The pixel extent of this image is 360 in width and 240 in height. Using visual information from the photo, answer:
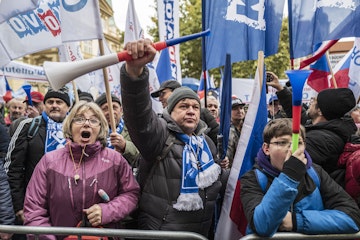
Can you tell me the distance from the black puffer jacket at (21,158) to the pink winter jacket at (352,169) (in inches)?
103

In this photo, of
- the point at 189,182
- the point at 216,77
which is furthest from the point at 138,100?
the point at 216,77

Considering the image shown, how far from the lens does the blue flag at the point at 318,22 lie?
4.07 metres

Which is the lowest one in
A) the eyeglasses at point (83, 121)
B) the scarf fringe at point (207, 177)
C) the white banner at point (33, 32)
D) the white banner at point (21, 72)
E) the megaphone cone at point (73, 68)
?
the white banner at point (21, 72)

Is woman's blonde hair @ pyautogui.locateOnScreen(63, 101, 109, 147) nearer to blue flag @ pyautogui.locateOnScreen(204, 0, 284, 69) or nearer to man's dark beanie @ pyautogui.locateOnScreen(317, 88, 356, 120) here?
man's dark beanie @ pyautogui.locateOnScreen(317, 88, 356, 120)

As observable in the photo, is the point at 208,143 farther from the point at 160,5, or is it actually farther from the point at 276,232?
the point at 160,5

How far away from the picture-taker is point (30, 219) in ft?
8.61

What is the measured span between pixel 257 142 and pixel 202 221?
719mm

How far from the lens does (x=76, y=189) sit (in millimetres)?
2711

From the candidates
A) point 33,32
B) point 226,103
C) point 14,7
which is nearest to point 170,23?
point 33,32

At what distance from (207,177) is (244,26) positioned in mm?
2113

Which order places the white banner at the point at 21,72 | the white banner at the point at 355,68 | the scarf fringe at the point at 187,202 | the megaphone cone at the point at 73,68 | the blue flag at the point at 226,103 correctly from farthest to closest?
the white banner at the point at 21,72 → the white banner at the point at 355,68 → the blue flag at the point at 226,103 → the scarf fringe at the point at 187,202 → the megaphone cone at the point at 73,68

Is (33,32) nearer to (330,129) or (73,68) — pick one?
(73,68)

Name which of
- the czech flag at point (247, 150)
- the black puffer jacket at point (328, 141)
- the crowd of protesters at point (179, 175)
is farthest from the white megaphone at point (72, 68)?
the black puffer jacket at point (328, 141)

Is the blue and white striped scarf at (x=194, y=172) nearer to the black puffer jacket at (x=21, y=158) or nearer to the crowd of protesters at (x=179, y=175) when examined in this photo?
the crowd of protesters at (x=179, y=175)
